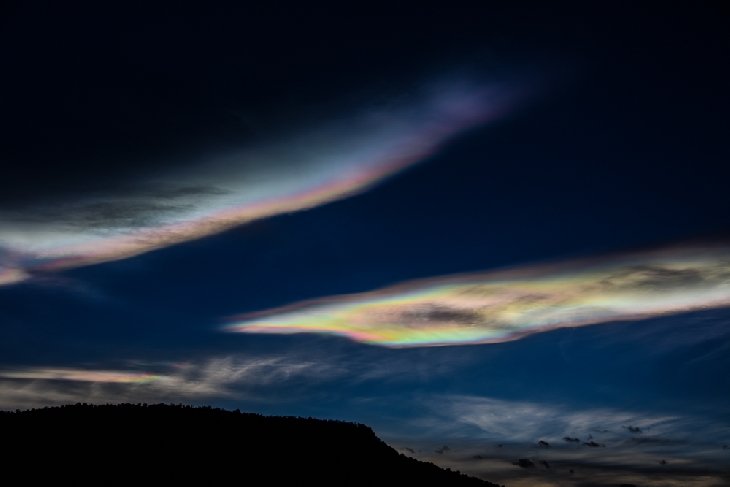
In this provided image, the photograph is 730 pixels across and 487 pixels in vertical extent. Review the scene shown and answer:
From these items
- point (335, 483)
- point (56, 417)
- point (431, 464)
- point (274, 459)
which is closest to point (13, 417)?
point (56, 417)

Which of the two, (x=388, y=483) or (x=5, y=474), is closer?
(x=5, y=474)

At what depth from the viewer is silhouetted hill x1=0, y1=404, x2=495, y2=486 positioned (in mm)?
59656

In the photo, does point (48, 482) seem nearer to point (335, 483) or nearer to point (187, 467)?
point (187, 467)

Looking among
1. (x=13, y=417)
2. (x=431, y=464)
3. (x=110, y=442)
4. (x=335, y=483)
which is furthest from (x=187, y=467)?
(x=431, y=464)

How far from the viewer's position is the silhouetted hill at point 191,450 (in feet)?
196

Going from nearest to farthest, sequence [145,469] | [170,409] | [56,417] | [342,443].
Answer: [145,469], [56,417], [170,409], [342,443]

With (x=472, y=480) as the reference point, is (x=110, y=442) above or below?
above

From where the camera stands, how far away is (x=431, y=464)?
8888cm

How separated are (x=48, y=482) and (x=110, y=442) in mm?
11185

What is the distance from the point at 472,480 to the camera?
85.4m

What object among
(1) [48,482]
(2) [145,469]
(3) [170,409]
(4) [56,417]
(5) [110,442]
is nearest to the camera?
(1) [48,482]

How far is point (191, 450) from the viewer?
220 feet

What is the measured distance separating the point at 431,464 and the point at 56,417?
45520 millimetres

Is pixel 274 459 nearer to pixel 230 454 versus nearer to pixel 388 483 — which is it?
pixel 230 454
